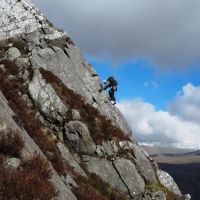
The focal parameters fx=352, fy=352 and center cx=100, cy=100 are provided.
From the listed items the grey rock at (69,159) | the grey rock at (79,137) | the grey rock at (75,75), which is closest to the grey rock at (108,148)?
the grey rock at (79,137)

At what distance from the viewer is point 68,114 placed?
2723 centimetres

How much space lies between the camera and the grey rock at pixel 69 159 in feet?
76.3

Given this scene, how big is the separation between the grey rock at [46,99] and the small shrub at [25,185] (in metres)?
13.7

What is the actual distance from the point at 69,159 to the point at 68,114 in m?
4.53

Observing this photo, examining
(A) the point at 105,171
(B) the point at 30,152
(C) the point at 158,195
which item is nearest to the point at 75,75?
(A) the point at 105,171

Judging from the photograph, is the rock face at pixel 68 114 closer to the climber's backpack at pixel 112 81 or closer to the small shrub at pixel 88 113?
the small shrub at pixel 88 113

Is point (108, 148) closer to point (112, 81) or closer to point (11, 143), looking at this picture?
point (112, 81)

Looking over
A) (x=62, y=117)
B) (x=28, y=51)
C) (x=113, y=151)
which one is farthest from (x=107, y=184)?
(x=28, y=51)

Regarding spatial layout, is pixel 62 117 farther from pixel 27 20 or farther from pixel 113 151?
pixel 27 20

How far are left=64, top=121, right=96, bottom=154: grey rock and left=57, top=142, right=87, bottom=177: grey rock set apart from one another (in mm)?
1202

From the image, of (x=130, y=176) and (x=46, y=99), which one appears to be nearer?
(x=130, y=176)

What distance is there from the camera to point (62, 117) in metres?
26.8

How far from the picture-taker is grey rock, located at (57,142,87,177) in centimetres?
2325

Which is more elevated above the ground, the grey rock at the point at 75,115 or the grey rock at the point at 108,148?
the grey rock at the point at 75,115
